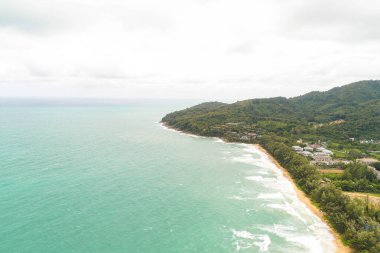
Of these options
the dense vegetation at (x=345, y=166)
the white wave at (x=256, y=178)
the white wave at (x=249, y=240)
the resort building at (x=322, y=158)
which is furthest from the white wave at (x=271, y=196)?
the resort building at (x=322, y=158)

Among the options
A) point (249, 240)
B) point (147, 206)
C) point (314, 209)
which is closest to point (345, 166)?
point (314, 209)

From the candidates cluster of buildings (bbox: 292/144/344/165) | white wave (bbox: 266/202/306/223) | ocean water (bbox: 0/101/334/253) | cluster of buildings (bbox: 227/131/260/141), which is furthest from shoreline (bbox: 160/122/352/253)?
cluster of buildings (bbox: 227/131/260/141)

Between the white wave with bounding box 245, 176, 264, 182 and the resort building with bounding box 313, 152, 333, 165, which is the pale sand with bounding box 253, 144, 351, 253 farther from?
the resort building with bounding box 313, 152, 333, 165

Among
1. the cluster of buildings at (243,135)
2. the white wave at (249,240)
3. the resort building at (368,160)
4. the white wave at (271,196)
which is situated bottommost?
the white wave at (249,240)

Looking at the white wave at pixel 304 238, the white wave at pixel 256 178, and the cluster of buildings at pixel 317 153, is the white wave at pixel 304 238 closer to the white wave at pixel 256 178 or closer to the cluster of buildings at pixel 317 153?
the white wave at pixel 256 178

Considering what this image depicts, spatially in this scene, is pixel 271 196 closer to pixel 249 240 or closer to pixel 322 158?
pixel 249 240

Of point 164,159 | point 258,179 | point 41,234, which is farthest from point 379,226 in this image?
point 164,159

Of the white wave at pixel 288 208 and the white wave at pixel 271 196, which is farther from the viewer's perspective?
the white wave at pixel 271 196

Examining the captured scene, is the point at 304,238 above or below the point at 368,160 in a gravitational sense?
below
